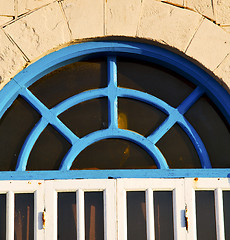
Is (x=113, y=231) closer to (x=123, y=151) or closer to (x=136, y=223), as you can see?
(x=136, y=223)

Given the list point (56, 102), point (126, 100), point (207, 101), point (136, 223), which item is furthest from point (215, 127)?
point (56, 102)

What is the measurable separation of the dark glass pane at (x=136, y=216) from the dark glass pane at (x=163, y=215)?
0.11m

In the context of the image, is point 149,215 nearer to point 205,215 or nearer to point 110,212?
point 110,212

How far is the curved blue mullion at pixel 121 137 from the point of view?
4.61 metres

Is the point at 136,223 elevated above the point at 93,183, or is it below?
below

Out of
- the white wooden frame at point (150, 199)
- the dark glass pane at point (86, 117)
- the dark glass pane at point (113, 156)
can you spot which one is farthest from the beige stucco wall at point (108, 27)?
the white wooden frame at point (150, 199)

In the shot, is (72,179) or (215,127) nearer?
(72,179)

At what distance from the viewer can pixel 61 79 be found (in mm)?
4781

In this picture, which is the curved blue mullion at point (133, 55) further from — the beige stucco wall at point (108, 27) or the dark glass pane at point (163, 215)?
the dark glass pane at point (163, 215)

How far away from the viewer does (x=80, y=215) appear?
14.4ft

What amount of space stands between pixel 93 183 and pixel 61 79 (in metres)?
1.07

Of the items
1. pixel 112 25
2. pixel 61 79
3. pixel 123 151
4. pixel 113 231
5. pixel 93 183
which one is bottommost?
pixel 113 231

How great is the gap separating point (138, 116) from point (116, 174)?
0.62m

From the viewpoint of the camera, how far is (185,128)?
4727 millimetres
